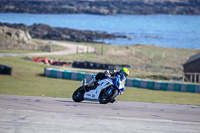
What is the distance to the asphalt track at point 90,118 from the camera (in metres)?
10.1

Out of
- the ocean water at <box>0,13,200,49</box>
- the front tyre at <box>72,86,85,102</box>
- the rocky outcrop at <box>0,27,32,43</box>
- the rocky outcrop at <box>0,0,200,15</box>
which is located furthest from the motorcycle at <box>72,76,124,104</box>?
the rocky outcrop at <box>0,0,200,15</box>

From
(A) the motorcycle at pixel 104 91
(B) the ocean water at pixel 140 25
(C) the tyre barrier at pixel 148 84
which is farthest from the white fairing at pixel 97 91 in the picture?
(B) the ocean water at pixel 140 25

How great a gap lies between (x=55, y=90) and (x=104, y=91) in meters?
7.64

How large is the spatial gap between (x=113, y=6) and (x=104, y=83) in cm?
15325

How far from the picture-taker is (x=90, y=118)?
11.4 m

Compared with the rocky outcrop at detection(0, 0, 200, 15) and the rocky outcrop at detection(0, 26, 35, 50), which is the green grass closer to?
the rocky outcrop at detection(0, 26, 35, 50)

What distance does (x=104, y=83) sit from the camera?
45.3ft

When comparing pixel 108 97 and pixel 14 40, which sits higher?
pixel 14 40

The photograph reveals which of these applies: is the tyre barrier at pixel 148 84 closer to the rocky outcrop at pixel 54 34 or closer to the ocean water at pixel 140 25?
the rocky outcrop at pixel 54 34

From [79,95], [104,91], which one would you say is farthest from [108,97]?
[79,95]

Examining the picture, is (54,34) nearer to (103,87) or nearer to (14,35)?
(14,35)

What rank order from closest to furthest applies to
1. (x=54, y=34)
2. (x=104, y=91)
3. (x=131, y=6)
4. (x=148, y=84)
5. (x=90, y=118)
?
(x=90, y=118), (x=104, y=91), (x=148, y=84), (x=54, y=34), (x=131, y=6)

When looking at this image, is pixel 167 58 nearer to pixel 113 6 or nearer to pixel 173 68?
pixel 173 68

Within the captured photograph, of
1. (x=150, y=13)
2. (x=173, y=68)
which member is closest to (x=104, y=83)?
(x=173, y=68)
